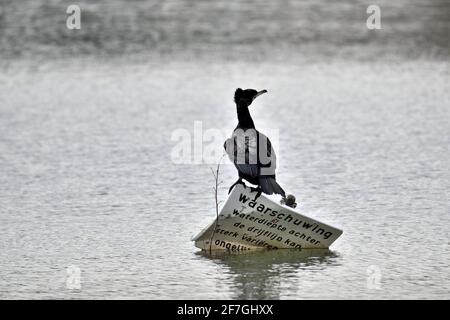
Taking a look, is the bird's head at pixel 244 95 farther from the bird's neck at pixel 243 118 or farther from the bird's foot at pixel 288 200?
the bird's foot at pixel 288 200

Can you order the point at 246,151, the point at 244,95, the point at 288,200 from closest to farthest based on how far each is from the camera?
the point at 246,151 < the point at 244,95 < the point at 288,200

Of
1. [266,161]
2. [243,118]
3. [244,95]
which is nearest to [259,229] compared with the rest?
[266,161]

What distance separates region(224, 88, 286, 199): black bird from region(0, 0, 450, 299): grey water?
2.18 feet

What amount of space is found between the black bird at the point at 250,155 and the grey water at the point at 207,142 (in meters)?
0.67

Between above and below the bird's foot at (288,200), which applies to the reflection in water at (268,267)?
below

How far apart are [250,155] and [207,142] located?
236 inches

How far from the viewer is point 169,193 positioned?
1309 centimetres

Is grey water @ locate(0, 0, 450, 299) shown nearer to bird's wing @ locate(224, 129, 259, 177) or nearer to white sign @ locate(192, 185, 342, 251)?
white sign @ locate(192, 185, 342, 251)

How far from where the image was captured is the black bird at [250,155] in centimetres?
1005

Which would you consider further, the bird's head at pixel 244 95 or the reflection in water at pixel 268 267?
the bird's head at pixel 244 95

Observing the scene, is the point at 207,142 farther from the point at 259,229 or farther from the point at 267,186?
the point at 267,186

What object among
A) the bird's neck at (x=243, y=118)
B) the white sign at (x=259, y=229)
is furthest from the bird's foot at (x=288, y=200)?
the bird's neck at (x=243, y=118)

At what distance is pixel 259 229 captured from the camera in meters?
10.3

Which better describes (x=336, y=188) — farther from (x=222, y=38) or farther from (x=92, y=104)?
(x=222, y=38)
